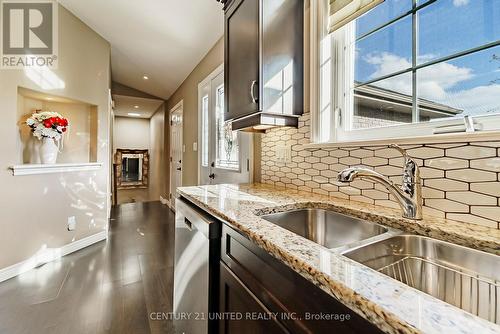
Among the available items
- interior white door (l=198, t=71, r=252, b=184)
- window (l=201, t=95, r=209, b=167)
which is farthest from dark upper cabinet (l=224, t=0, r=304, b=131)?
window (l=201, t=95, r=209, b=167)

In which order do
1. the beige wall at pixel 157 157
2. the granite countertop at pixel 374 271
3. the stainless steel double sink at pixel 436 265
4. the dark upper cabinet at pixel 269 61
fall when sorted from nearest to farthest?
the granite countertop at pixel 374 271
the stainless steel double sink at pixel 436 265
the dark upper cabinet at pixel 269 61
the beige wall at pixel 157 157

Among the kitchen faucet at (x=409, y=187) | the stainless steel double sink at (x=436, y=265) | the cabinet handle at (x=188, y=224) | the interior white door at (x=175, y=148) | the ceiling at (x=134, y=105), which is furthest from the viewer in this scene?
the ceiling at (x=134, y=105)

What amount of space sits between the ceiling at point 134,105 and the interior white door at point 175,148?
0.95 metres

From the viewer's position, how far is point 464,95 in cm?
87

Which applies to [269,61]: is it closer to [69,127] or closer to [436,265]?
[436,265]

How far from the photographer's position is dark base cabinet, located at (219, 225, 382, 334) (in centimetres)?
46

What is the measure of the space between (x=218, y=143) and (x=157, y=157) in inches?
178

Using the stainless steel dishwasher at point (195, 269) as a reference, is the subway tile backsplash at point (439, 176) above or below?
above

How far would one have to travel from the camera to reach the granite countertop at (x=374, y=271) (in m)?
0.31

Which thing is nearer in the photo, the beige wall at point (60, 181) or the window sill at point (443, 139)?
the window sill at point (443, 139)

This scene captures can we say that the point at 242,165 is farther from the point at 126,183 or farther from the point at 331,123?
the point at 126,183

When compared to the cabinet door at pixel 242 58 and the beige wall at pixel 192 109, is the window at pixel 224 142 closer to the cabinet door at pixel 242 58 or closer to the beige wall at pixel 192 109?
the beige wall at pixel 192 109

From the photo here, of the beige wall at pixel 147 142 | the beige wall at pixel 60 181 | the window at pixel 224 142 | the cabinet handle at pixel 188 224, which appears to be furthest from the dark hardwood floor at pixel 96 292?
the beige wall at pixel 147 142

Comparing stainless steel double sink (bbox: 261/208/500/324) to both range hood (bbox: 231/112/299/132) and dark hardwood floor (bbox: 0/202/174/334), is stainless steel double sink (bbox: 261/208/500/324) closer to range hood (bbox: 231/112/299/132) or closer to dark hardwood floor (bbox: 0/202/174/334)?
range hood (bbox: 231/112/299/132)
